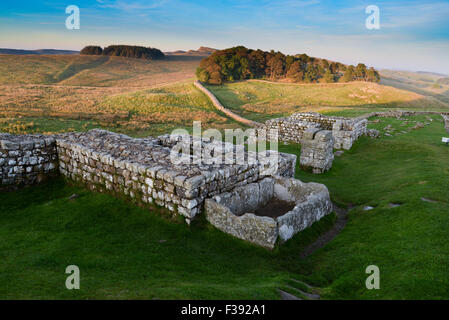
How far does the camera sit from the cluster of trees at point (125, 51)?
13250 centimetres

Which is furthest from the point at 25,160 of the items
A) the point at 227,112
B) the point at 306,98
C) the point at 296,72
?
the point at 296,72

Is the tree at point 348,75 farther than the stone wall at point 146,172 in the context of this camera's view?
Yes

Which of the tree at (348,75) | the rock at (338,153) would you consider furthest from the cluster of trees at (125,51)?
the rock at (338,153)

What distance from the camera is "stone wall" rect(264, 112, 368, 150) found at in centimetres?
1811

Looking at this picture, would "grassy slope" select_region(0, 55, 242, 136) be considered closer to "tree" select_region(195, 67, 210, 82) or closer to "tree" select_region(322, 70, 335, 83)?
"tree" select_region(195, 67, 210, 82)

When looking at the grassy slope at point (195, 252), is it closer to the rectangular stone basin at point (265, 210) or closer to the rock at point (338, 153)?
the rectangular stone basin at point (265, 210)

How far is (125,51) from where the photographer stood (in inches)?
5344

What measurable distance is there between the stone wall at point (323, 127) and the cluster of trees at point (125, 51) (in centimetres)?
12983

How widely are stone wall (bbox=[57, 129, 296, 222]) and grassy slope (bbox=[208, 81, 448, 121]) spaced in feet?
114

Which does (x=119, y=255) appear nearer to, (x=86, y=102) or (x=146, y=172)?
(x=146, y=172)

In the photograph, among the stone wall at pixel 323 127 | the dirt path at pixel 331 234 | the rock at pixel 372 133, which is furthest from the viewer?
the rock at pixel 372 133
